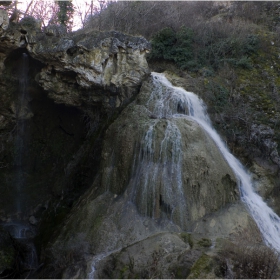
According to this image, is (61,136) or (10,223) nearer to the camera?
(10,223)

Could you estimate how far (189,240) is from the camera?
9031 mm

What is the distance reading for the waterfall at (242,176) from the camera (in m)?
10.8

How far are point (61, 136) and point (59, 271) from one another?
840cm

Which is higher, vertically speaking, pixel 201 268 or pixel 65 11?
pixel 65 11

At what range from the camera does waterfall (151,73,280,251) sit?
10.8 m

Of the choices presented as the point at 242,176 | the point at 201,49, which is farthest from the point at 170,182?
the point at 201,49

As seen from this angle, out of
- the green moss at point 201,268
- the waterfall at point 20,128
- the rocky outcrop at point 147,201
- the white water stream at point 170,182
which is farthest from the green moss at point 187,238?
the waterfall at point 20,128

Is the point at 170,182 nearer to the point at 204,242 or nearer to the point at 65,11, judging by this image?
the point at 204,242

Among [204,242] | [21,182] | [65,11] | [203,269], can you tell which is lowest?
[203,269]

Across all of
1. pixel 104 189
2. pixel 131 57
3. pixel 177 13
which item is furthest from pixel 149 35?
pixel 104 189

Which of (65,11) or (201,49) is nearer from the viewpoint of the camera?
(201,49)

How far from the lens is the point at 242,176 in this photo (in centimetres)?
1250

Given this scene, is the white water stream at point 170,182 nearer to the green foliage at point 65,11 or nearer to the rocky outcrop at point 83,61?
the rocky outcrop at point 83,61

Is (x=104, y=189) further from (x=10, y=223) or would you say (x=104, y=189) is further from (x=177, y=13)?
(x=177, y=13)
